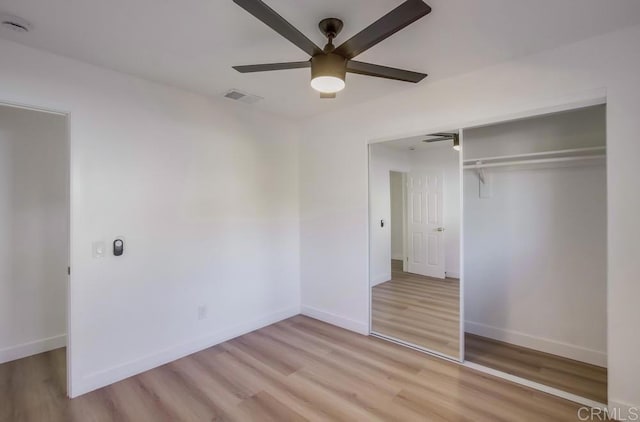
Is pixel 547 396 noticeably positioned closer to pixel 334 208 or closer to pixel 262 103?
pixel 334 208

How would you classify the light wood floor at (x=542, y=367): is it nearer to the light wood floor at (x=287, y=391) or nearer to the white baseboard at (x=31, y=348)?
the light wood floor at (x=287, y=391)

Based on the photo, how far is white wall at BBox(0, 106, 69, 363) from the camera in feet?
9.64

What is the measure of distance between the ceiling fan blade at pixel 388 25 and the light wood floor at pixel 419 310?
2.80m

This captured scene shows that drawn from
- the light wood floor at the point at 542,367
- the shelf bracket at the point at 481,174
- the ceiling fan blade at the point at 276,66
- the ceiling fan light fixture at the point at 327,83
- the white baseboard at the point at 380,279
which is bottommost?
the light wood floor at the point at 542,367

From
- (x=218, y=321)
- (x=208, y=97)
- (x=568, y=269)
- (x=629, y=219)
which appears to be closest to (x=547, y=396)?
(x=568, y=269)

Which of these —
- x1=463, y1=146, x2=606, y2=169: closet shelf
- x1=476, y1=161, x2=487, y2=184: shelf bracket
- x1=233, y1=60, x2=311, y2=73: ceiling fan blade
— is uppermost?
x1=233, y1=60, x2=311, y2=73: ceiling fan blade

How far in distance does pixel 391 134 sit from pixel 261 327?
272cm

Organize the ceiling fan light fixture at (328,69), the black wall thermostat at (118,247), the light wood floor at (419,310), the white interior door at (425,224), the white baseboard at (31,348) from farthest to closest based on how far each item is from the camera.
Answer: the white interior door at (425,224), the light wood floor at (419,310), the white baseboard at (31,348), the black wall thermostat at (118,247), the ceiling fan light fixture at (328,69)

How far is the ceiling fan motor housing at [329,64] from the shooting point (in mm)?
1744

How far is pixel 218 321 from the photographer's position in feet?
10.8

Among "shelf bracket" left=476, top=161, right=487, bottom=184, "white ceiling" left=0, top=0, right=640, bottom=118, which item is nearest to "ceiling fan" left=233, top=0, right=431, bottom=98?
"white ceiling" left=0, top=0, right=640, bottom=118

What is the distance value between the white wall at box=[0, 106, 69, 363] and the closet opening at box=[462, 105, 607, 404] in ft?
14.1

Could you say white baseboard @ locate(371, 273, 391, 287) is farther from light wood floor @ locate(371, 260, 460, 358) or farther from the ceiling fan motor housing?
the ceiling fan motor housing

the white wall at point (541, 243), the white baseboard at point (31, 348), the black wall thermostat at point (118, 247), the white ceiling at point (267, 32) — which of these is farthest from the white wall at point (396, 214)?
the white baseboard at point (31, 348)
